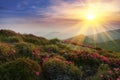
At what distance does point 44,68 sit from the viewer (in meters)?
15.8

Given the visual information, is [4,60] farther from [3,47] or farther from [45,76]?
[45,76]

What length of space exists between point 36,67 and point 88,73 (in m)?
3.88

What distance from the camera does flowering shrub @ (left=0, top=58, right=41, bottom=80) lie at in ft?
43.3

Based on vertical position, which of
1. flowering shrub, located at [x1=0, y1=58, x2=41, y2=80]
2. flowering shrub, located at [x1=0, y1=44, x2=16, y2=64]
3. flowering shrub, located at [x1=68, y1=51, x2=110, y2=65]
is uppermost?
flowering shrub, located at [x1=0, y1=44, x2=16, y2=64]

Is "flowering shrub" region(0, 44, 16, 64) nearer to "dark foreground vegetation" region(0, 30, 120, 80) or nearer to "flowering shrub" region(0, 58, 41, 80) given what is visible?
"dark foreground vegetation" region(0, 30, 120, 80)

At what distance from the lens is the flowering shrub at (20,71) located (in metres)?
13.2

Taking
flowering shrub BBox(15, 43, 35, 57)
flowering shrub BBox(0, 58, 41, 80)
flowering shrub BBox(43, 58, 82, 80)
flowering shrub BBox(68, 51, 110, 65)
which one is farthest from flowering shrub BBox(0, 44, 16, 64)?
flowering shrub BBox(68, 51, 110, 65)

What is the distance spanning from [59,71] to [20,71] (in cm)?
270

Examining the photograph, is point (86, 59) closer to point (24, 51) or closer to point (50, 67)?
point (50, 67)

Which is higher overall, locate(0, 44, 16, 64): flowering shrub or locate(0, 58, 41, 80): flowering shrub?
locate(0, 44, 16, 64): flowering shrub

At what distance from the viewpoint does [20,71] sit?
1349 centimetres

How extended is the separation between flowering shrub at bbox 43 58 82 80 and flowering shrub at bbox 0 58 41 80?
35.1 inches

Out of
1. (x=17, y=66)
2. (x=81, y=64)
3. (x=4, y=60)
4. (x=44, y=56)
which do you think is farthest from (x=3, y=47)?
(x=81, y=64)

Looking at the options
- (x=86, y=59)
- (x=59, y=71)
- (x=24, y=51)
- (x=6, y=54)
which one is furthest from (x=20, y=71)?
(x=86, y=59)
